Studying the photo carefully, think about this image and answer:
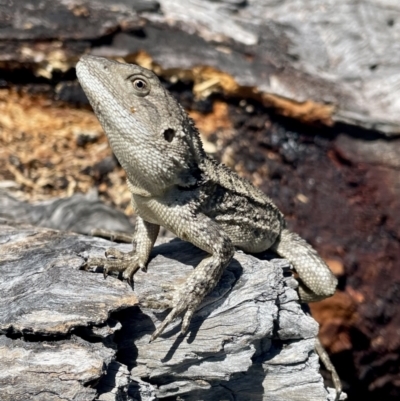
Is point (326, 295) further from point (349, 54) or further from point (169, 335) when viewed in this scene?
point (349, 54)

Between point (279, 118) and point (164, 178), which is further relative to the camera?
point (279, 118)

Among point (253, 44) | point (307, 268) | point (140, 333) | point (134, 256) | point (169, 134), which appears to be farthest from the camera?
point (253, 44)

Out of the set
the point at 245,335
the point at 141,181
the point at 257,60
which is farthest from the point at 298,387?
the point at 257,60

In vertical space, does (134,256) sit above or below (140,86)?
below

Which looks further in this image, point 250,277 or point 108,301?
point 250,277

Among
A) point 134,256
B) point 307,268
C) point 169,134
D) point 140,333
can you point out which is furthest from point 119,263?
point 307,268

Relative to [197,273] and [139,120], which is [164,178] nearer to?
[139,120]

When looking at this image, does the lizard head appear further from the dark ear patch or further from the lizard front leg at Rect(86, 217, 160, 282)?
the lizard front leg at Rect(86, 217, 160, 282)
